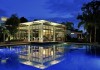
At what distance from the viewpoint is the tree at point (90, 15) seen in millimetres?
30036

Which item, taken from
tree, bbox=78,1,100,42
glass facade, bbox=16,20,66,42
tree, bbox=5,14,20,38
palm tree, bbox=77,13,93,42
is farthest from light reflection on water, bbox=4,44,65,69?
glass facade, bbox=16,20,66,42

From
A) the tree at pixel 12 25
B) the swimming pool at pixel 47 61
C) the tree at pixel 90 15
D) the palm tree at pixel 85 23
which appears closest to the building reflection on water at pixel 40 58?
the swimming pool at pixel 47 61

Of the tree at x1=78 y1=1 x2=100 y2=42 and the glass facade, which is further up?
the tree at x1=78 y1=1 x2=100 y2=42

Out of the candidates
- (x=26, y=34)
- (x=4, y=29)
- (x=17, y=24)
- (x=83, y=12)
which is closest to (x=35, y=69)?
(x=4, y=29)

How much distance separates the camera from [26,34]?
119 ft

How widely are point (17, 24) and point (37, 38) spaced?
469 cm

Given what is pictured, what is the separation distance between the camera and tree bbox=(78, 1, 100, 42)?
30.0m

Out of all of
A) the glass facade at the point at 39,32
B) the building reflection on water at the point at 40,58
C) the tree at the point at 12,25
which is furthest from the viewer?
the glass facade at the point at 39,32

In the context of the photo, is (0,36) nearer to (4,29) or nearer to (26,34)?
(4,29)

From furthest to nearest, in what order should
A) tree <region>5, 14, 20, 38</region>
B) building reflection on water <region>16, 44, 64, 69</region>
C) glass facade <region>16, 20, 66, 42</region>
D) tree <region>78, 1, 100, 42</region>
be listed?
glass facade <region>16, 20, 66, 42</region> → tree <region>78, 1, 100, 42</region> → tree <region>5, 14, 20, 38</region> → building reflection on water <region>16, 44, 64, 69</region>

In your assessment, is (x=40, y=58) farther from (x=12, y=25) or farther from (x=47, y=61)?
(x=12, y=25)

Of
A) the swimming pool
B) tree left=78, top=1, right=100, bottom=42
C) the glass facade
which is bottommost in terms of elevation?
the swimming pool

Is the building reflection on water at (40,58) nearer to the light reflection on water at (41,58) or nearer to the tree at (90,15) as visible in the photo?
the light reflection on water at (41,58)

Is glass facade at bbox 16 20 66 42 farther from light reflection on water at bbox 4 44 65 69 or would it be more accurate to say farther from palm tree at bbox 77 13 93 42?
light reflection on water at bbox 4 44 65 69
